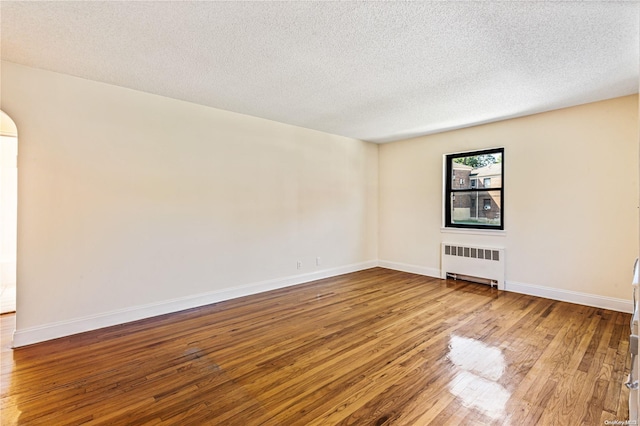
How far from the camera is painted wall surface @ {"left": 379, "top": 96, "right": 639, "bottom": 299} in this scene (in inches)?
139

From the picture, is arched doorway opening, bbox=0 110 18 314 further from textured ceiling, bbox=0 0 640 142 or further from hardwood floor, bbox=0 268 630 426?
textured ceiling, bbox=0 0 640 142

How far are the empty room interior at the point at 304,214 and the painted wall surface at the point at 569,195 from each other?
3cm

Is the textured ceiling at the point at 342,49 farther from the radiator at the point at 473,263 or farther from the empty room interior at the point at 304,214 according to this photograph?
the radiator at the point at 473,263

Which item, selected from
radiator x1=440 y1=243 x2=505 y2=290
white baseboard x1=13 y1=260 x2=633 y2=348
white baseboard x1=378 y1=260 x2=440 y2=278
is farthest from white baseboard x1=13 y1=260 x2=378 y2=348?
radiator x1=440 y1=243 x2=505 y2=290

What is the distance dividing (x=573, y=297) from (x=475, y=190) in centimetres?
198

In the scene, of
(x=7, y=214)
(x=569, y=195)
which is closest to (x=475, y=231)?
(x=569, y=195)

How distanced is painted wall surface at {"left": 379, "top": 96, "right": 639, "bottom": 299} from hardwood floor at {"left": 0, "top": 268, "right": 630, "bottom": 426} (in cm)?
60

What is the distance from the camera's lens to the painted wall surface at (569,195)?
139 inches

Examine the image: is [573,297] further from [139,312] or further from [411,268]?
[139,312]

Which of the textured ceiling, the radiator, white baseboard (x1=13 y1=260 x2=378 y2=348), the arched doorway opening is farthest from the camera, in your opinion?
the radiator

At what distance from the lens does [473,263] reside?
15.8 feet

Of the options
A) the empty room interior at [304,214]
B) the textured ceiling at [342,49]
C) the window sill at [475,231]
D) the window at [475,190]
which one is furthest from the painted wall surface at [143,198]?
the window at [475,190]

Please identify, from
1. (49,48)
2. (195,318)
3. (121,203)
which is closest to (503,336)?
(195,318)

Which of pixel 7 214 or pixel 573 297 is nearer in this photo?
pixel 573 297
